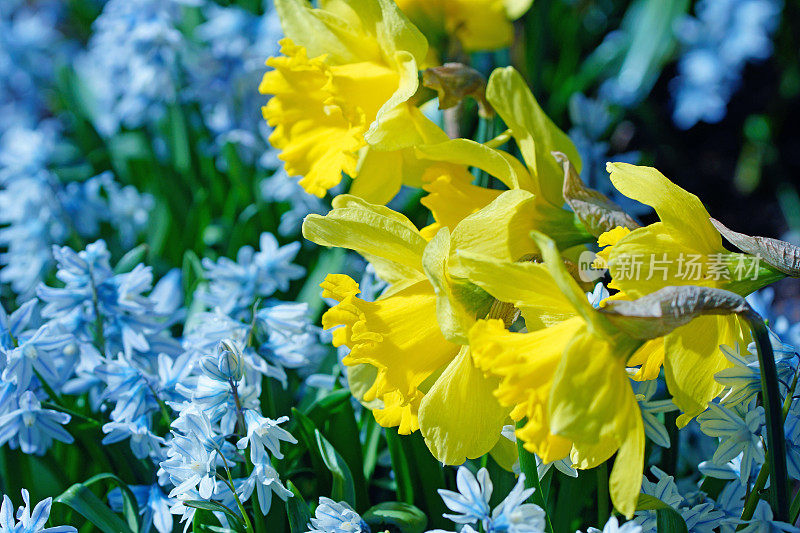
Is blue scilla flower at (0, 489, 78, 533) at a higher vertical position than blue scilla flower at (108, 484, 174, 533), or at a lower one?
higher

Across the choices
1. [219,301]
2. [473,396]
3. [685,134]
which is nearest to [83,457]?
[219,301]

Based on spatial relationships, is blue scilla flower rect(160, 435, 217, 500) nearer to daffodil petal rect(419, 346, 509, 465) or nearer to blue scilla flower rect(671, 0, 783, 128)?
daffodil petal rect(419, 346, 509, 465)

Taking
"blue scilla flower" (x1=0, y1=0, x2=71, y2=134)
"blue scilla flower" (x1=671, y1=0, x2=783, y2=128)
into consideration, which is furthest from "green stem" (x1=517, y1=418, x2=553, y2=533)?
"blue scilla flower" (x1=0, y1=0, x2=71, y2=134)

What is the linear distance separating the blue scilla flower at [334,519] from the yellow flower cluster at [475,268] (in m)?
0.13

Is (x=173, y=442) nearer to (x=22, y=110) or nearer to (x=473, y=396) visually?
(x=473, y=396)

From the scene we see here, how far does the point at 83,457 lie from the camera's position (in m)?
1.28

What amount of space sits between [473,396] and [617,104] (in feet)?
5.42

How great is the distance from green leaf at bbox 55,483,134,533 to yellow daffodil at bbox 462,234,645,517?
2.13 feet

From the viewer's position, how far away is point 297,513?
1033 mm

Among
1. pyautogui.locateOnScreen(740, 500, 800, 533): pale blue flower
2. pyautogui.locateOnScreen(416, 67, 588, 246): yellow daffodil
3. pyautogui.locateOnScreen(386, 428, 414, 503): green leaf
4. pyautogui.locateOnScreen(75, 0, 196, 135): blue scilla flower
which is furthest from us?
pyautogui.locateOnScreen(75, 0, 196, 135): blue scilla flower

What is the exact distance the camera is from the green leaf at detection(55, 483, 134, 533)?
1.06 meters

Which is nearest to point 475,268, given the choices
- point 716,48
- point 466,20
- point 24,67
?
point 466,20

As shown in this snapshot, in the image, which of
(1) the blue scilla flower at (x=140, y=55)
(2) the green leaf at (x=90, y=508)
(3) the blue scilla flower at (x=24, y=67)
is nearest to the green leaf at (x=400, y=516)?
(2) the green leaf at (x=90, y=508)

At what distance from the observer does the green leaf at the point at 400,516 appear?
3.44ft
